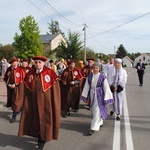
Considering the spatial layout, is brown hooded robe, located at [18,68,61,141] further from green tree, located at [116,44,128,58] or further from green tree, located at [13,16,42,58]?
green tree, located at [116,44,128,58]

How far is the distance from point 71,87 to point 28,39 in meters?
38.9

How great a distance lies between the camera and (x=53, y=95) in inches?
197

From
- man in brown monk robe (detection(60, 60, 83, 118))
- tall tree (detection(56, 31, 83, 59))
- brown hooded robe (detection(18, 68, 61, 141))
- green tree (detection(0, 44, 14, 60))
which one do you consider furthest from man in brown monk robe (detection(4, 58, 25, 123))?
green tree (detection(0, 44, 14, 60))

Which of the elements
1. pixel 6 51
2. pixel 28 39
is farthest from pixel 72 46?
pixel 6 51

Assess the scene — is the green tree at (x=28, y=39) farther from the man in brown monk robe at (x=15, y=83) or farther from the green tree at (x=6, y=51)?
the man in brown monk robe at (x=15, y=83)

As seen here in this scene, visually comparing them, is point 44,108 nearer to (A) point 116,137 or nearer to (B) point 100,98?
(B) point 100,98

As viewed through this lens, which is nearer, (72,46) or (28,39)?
(72,46)

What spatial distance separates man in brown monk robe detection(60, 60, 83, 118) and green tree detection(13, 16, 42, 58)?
3759 cm

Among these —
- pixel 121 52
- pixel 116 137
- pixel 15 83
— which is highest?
pixel 121 52

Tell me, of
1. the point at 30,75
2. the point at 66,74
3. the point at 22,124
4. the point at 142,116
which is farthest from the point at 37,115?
the point at 142,116

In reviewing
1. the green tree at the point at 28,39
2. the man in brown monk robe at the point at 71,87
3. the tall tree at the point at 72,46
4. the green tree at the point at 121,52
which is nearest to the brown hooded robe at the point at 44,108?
the man in brown monk robe at the point at 71,87

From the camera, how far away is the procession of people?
16.4ft

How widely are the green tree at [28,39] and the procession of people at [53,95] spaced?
37.5m

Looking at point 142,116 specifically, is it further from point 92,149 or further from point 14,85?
point 14,85
